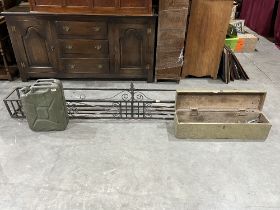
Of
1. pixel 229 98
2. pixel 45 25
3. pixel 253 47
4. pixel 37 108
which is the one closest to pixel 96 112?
pixel 37 108

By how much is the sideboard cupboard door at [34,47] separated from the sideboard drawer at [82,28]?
0.50 ft

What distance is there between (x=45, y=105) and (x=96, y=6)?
4.34 ft

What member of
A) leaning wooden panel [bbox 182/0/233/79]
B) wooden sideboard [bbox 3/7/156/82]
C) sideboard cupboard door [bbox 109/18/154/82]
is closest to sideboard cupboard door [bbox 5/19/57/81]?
wooden sideboard [bbox 3/7/156/82]

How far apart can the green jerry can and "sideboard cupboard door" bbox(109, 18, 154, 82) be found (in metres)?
1.04

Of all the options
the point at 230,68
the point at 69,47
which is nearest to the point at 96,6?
the point at 69,47

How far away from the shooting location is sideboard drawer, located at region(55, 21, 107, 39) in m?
2.85

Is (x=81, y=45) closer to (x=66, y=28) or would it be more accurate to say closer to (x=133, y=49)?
(x=66, y=28)

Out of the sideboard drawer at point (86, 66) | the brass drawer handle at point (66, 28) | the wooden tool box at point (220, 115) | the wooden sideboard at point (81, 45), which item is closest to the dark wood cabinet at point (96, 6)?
the wooden sideboard at point (81, 45)

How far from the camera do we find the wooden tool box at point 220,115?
7.33 feet

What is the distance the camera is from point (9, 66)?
129 inches

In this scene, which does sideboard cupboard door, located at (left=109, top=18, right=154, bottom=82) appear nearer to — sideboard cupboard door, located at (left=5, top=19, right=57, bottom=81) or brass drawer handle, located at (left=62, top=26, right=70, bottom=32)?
brass drawer handle, located at (left=62, top=26, right=70, bottom=32)

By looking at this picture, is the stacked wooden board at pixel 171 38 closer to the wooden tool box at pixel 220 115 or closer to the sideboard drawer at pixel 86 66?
the sideboard drawer at pixel 86 66

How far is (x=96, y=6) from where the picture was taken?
2.76 m

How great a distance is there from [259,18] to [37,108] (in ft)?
17.2
